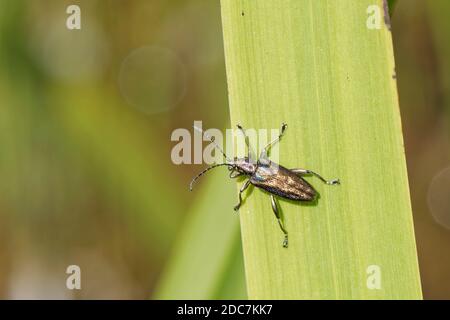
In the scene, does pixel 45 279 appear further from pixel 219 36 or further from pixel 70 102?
pixel 219 36

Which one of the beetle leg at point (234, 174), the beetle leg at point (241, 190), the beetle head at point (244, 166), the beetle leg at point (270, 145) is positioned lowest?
the beetle leg at point (241, 190)

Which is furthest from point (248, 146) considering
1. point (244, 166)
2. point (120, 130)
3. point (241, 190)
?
point (120, 130)

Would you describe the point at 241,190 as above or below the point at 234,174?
below

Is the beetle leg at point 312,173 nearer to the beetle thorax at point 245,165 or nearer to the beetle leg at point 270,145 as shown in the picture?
the beetle leg at point 270,145

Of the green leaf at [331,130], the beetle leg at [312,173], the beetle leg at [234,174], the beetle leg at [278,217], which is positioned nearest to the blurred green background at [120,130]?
the beetle leg at [234,174]

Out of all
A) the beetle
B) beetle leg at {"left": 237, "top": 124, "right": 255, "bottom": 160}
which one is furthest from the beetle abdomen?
beetle leg at {"left": 237, "top": 124, "right": 255, "bottom": 160}

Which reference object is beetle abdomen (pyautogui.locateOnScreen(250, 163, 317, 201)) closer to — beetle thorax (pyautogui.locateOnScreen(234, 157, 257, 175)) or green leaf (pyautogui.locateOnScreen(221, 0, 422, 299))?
beetle thorax (pyautogui.locateOnScreen(234, 157, 257, 175))

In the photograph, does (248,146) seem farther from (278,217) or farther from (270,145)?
(278,217)
